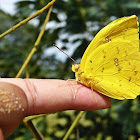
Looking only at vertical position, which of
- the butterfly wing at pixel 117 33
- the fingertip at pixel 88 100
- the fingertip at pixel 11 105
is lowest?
the fingertip at pixel 88 100

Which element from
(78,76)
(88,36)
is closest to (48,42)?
(88,36)

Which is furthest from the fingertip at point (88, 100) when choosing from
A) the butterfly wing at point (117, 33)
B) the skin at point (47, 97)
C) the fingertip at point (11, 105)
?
the fingertip at point (11, 105)

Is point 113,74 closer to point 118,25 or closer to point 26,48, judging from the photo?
point 118,25

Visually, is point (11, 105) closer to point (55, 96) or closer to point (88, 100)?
point (55, 96)

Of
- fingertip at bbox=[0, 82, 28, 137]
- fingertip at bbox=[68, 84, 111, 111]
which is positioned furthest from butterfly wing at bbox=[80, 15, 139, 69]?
fingertip at bbox=[0, 82, 28, 137]

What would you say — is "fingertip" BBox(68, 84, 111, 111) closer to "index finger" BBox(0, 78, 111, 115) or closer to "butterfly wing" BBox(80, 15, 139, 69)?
"index finger" BBox(0, 78, 111, 115)

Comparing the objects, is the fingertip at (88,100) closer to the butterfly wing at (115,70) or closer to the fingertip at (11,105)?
the butterfly wing at (115,70)
